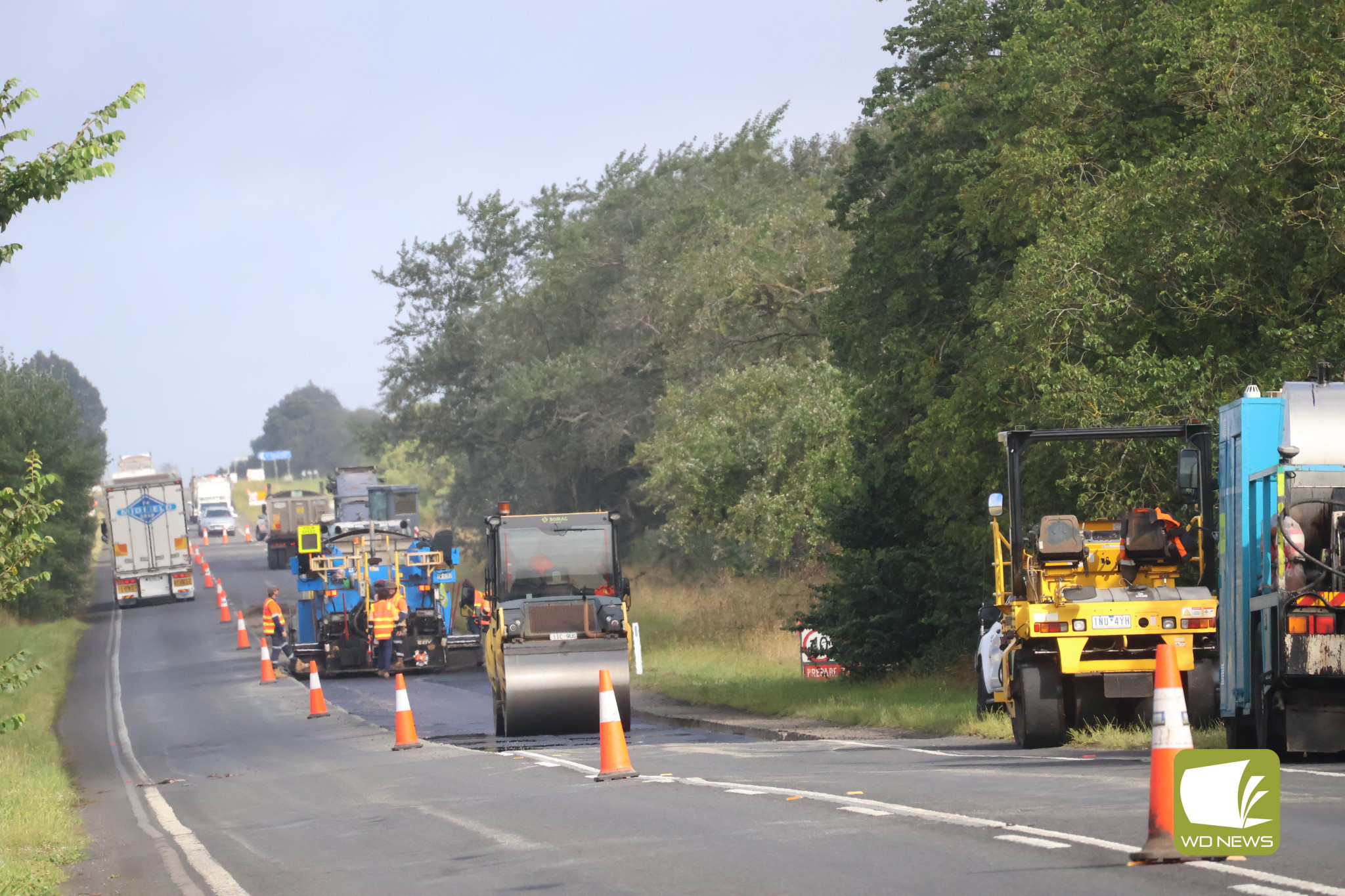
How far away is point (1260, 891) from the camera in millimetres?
6516

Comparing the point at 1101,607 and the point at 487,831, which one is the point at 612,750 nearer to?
the point at 487,831

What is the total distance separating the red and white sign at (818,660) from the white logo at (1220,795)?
18219mm

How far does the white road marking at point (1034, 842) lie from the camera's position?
7988 mm

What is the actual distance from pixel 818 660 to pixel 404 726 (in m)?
8.74

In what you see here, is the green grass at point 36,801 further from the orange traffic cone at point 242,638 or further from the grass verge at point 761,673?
the grass verge at point 761,673

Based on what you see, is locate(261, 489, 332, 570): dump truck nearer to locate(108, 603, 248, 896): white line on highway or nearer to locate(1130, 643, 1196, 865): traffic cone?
locate(108, 603, 248, 896): white line on highway

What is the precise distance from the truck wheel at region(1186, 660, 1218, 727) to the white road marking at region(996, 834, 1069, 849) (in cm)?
614

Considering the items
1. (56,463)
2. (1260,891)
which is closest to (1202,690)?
(1260,891)

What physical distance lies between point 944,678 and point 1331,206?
30.1 ft

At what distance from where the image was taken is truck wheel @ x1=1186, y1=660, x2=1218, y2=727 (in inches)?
550

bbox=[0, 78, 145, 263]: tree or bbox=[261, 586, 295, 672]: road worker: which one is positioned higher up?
bbox=[0, 78, 145, 263]: tree

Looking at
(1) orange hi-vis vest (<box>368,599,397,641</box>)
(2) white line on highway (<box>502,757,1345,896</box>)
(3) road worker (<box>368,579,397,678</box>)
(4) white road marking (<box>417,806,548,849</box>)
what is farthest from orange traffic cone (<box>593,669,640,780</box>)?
(1) orange hi-vis vest (<box>368,599,397,641</box>)

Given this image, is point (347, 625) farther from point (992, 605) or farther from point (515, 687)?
point (992, 605)

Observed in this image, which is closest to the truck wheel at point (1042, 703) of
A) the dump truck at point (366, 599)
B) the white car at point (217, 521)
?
the dump truck at point (366, 599)
